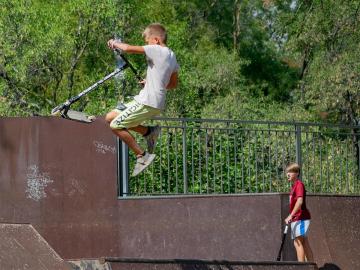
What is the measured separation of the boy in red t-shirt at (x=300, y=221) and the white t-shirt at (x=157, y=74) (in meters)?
3.81

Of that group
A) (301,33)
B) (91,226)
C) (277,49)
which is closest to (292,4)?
(277,49)

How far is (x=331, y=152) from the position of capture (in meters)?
15.9

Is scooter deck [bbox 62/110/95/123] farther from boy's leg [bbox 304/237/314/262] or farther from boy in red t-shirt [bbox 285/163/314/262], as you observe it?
boy's leg [bbox 304/237/314/262]

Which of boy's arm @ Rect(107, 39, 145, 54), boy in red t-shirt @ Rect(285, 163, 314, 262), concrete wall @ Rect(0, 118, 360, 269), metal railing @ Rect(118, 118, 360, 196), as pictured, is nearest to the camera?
boy's arm @ Rect(107, 39, 145, 54)

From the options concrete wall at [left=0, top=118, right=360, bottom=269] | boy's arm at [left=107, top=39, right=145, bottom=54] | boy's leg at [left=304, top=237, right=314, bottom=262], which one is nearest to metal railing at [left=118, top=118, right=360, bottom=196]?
concrete wall at [left=0, top=118, right=360, bottom=269]

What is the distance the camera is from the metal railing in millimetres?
14727

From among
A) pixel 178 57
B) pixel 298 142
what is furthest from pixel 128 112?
pixel 178 57

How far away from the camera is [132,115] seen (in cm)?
1073

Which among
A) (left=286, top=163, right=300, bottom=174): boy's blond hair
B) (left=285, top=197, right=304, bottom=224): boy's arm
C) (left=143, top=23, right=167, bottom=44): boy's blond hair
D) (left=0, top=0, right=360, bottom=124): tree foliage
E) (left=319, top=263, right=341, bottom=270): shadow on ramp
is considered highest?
(left=0, top=0, right=360, bottom=124): tree foliage

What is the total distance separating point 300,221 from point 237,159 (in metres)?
1.72

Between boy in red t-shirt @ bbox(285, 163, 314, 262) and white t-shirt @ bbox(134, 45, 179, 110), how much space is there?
3.81 m

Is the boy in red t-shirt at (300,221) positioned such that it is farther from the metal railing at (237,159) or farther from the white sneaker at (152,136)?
the white sneaker at (152,136)

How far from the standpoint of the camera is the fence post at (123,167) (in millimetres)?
14016

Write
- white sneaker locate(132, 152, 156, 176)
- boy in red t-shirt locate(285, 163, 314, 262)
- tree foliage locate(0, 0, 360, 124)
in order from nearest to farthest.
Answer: white sneaker locate(132, 152, 156, 176), boy in red t-shirt locate(285, 163, 314, 262), tree foliage locate(0, 0, 360, 124)
